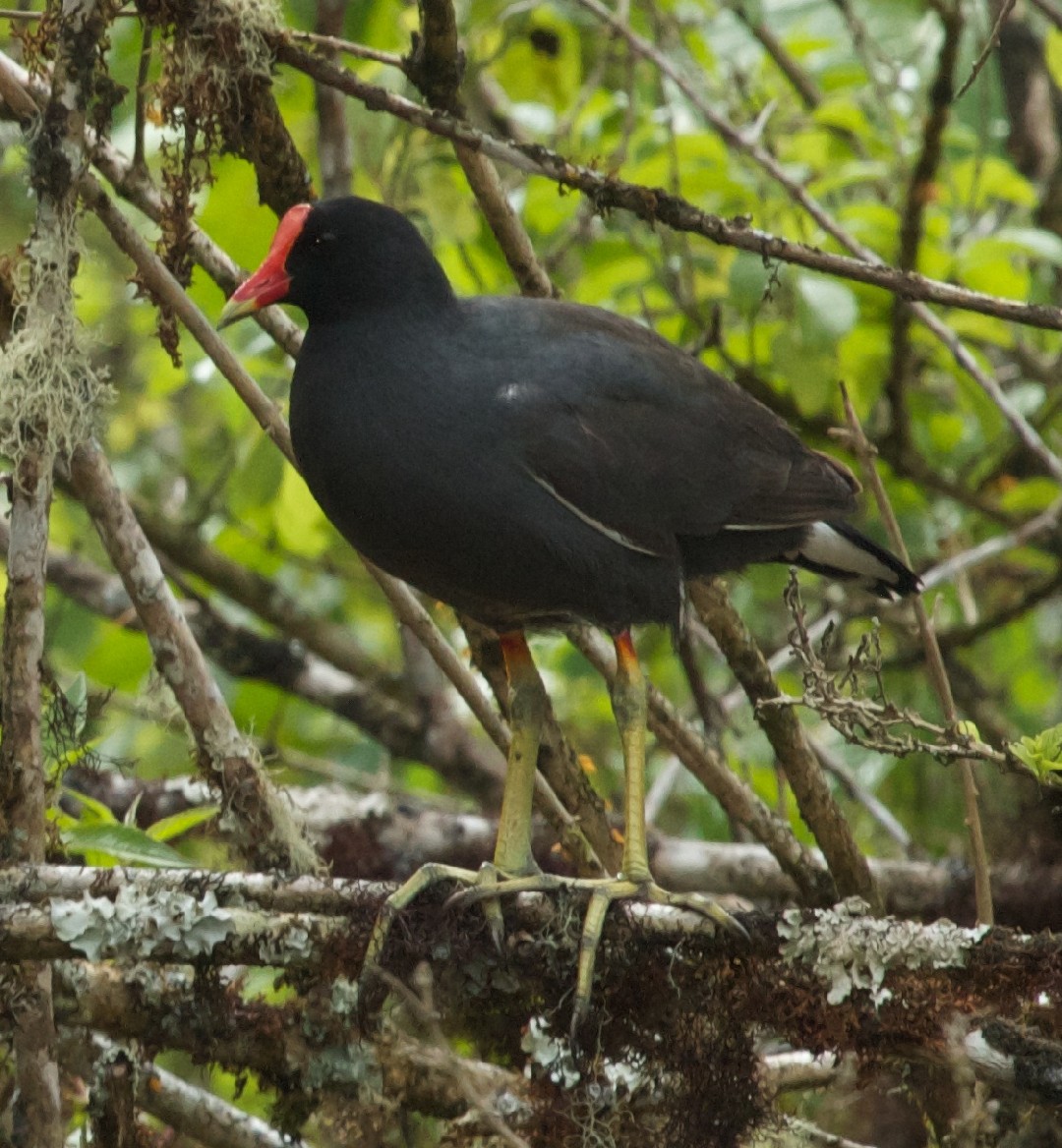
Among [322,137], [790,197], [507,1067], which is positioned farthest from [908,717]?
[322,137]

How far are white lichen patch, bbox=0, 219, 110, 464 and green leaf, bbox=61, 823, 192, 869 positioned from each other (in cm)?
78

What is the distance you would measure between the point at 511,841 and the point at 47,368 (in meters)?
1.58

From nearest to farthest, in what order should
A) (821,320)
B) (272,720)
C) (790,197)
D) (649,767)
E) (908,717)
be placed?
1. (908,717)
2. (821,320)
3. (790,197)
4. (272,720)
5. (649,767)

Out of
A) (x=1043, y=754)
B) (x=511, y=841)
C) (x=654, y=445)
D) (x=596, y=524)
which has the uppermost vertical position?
(x=654, y=445)

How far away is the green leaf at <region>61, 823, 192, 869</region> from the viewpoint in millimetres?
3432

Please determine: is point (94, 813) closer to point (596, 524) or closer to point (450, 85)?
point (596, 524)

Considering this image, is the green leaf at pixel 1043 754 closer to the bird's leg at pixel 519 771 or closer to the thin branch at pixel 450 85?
the bird's leg at pixel 519 771

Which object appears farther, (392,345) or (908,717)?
(392,345)

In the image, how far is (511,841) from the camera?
4102 mm

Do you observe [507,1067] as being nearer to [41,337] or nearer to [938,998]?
[938,998]

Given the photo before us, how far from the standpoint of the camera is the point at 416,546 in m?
3.76

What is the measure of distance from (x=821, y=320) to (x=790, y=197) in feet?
1.88

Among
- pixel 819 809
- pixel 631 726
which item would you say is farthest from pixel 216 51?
pixel 819 809

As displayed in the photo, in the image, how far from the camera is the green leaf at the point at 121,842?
135 inches
